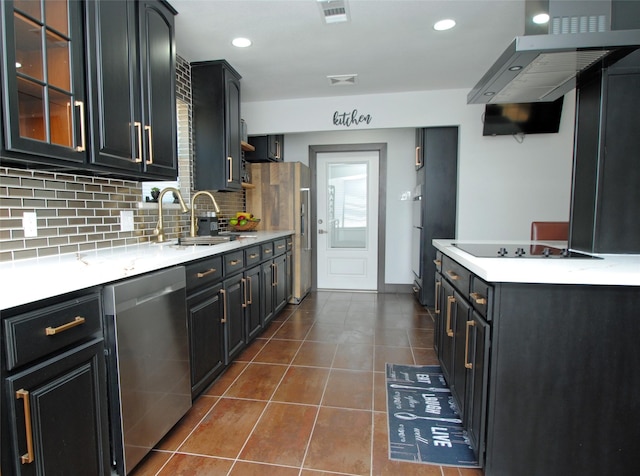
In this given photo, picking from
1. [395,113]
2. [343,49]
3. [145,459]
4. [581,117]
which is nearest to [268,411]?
[145,459]

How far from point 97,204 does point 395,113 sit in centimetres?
307

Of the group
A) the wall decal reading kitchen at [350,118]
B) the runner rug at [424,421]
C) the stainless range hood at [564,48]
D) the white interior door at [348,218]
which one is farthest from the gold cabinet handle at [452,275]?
the white interior door at [348,218]

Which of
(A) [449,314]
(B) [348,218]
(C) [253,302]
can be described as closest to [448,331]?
(A) [449,314]

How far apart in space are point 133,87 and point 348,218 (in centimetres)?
357

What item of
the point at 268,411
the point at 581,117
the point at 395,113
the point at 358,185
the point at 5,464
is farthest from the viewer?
the point at 358,185

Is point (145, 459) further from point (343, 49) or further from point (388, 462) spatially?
point (343, 49)

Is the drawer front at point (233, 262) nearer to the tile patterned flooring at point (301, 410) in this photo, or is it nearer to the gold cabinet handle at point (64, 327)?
the tile patterned flooring at point (301, 410)

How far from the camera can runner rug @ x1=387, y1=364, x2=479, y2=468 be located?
1.71 metres

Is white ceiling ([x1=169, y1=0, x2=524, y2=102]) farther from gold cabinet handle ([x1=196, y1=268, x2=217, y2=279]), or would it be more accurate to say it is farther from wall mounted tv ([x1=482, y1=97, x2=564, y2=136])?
gold cabinet handle ([x1=196, y1=268, x2=217, y2=279])

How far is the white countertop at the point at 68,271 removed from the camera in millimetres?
1084

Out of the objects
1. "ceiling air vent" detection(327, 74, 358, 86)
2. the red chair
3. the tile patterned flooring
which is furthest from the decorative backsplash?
the red chair

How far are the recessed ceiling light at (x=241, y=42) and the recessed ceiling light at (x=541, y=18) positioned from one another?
190 centimetres

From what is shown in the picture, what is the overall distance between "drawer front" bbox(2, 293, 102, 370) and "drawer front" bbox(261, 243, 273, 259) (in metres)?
1.92

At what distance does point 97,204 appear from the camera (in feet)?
6.84
